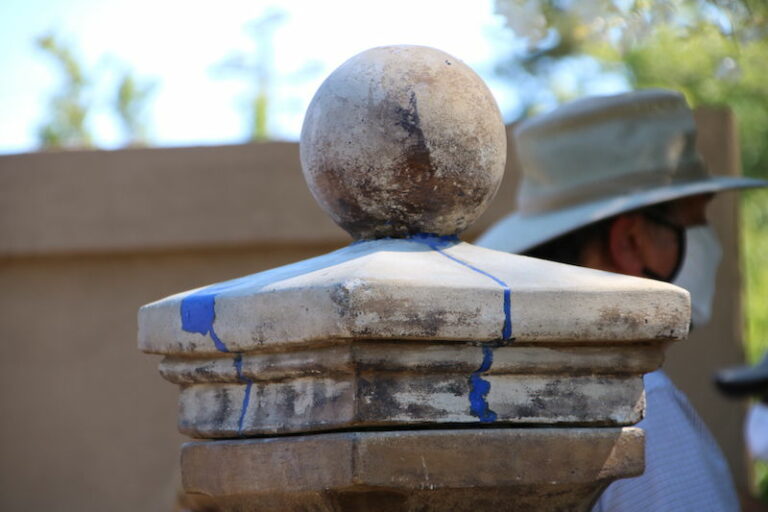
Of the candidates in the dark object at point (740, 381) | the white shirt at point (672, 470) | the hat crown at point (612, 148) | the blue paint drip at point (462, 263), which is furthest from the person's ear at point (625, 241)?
the dark object at point (740, 381)

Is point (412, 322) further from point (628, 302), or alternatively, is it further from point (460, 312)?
point (628, 302)

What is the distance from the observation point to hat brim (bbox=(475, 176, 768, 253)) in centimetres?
245

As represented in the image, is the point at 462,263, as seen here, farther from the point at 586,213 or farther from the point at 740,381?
the point at 740,381

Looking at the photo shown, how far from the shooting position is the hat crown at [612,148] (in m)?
2.62

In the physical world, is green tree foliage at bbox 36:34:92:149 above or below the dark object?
above

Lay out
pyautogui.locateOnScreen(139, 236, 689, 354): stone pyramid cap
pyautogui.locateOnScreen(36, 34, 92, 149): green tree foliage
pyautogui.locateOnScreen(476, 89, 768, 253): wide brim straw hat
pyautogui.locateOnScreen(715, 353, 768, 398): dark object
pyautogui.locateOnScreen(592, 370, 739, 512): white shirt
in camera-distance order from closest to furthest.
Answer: pyautogui.locateOnScreen(139, 236, 689, 354): stone pyramid cap < pyautogui.locateOnScreen(592, 370, 739, 512): white shirt < pyautogui.locateOnScreen(476, 89, 768, 253): wide brim straw hat < pyautogui.locateOnScreen(715, 353, 768, 398): dark object < pyautogui.locateOnScreen(36, 34, 92, 149): green tree foliage

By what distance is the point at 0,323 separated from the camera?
484 cm

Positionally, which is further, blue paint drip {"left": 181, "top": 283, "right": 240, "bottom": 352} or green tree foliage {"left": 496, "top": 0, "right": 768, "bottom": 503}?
green tree foliage {"left": 496, "top": 0, "right": 768, "bottom": 503}

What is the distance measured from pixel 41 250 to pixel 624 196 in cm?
305

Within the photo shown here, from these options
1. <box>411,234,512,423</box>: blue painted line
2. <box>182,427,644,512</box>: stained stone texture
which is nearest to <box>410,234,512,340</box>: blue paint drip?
<box>411,234,512,423</box>: blue painted line

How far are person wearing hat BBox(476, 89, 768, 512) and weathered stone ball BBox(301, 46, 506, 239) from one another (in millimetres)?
913

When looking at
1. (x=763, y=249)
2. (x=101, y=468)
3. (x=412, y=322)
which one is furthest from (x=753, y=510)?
(x=763, y=249)

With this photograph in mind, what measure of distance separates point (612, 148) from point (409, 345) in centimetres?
159

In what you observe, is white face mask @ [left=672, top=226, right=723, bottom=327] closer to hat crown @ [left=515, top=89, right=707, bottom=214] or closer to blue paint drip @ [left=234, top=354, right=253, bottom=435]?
hat crown @ [left=515, top=89, right=707, bottom=214]
